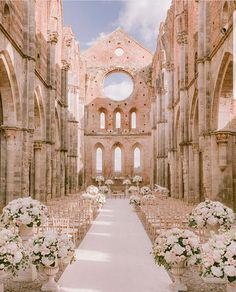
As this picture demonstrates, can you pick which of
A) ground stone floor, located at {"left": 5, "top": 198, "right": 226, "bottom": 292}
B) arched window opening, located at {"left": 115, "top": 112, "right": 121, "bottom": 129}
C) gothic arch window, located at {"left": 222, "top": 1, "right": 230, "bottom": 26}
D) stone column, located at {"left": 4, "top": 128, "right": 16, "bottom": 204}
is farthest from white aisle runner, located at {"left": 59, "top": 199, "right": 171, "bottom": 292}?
arched window opening, located at {"left": 115, "top": 112, "right": 121, "bottom": 129}

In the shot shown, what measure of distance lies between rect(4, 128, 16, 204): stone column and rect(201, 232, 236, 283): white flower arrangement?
494 inches

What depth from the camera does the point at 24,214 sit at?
7.85m

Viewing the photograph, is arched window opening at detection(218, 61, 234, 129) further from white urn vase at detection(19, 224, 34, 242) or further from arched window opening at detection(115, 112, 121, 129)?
arched window opening at detection(115, 112, 121, 129)

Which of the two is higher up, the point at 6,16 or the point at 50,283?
the point at 6,16

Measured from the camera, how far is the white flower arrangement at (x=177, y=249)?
20.1ft

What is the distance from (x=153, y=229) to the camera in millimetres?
11977

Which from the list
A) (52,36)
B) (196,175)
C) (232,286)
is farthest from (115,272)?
(52,36)

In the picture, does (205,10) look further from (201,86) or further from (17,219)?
(17,219)

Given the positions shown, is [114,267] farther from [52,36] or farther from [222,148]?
[52,36]

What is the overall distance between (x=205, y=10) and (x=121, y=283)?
1484 cm

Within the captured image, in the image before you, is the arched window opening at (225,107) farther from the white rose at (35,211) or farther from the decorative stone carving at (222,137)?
the white rose at (35,211)

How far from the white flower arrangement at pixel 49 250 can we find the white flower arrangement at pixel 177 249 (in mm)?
1590

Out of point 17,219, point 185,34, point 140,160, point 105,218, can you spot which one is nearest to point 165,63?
point 185,34

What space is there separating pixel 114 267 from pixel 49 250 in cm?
232
